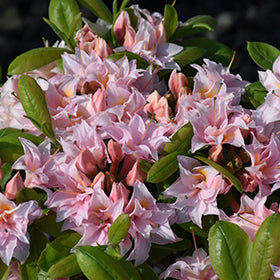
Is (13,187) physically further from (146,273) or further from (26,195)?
(146,273)

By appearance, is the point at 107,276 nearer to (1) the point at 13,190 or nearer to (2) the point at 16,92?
(1) the point at 13,190

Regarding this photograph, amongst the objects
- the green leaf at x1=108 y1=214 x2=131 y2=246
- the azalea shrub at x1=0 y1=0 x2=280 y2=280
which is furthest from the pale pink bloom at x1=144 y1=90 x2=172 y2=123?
the green leaf at x1=108 y1=214 x2=131 y2=246

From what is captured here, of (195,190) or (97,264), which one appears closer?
(97,264)

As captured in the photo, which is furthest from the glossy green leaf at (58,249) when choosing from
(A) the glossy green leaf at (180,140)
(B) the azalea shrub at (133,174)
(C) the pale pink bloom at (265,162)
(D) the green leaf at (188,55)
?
(D) the green leaf at (188,55)

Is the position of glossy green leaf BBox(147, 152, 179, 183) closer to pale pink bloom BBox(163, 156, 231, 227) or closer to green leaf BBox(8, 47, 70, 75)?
pale pink bloom BBox(163, 156, 231, 227)

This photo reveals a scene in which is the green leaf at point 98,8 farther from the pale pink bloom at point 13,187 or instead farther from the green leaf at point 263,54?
the pale pink bloom at point 13,187

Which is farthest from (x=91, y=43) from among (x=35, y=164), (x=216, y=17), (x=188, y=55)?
(x=216, y=17)
